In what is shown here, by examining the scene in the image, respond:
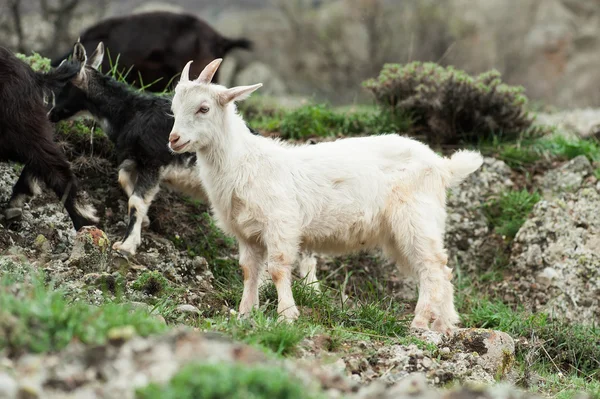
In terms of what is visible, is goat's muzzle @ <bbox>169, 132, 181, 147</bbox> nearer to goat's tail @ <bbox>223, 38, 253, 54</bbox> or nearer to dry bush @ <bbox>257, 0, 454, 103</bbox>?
goat's tail @ <bbox>223, 38, 253, 54</bbox>

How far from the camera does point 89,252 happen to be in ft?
18.7

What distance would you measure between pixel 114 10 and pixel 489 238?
13196mm

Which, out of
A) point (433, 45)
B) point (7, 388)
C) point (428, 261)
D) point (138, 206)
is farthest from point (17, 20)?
point (7, 388)

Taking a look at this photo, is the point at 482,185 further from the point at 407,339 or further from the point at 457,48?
the point at 457,48

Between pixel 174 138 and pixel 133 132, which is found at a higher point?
pixel 133 132

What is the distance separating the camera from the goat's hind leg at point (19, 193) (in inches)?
247

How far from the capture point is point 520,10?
1847cm

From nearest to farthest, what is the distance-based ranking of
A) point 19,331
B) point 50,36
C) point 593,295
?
point 19,331
point 593,295
point 50,36

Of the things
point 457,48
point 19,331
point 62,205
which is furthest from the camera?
point 457,48

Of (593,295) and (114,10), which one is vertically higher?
→ (114,10)

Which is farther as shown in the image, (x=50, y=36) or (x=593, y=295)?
(x=50, y=36)

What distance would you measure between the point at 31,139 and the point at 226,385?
3.66 m

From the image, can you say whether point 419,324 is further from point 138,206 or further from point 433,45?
point 433,45

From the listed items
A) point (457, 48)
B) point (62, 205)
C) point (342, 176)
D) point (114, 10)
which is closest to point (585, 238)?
point (342, 176)
